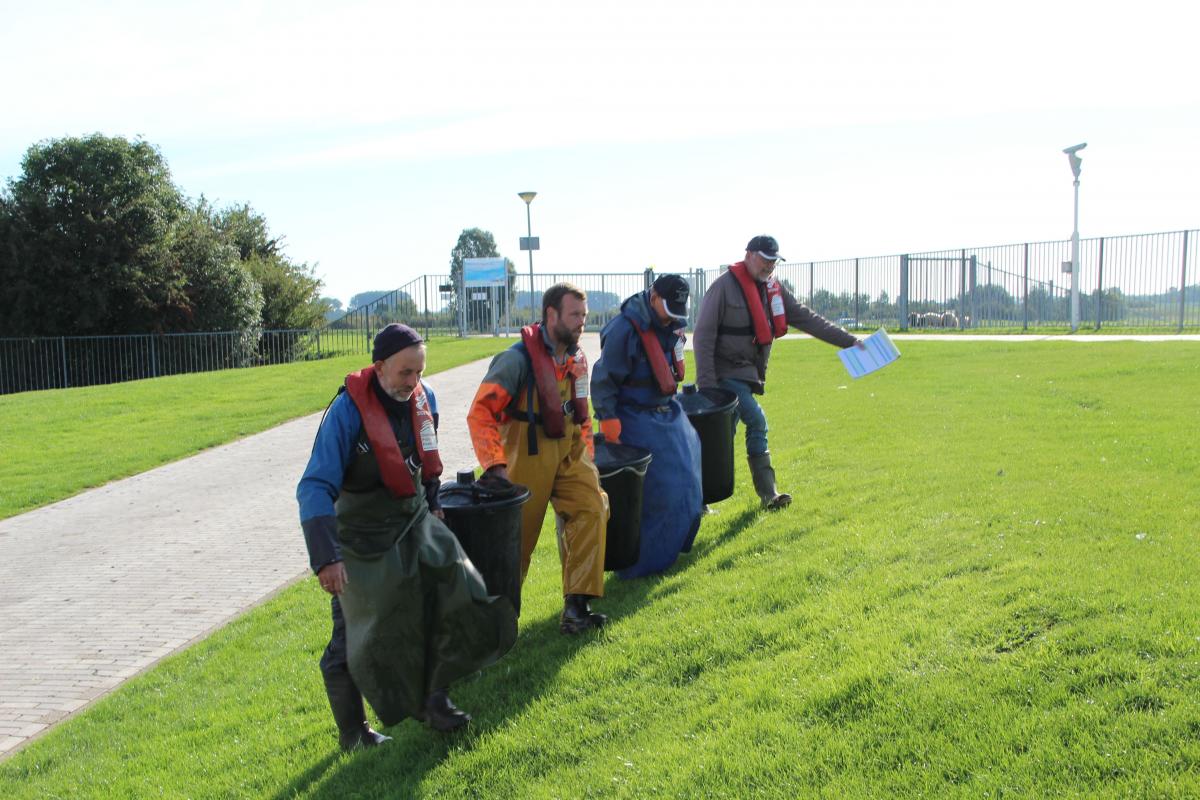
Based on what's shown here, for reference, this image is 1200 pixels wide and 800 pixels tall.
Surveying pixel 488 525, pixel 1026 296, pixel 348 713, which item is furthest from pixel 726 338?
pixel 1026 296

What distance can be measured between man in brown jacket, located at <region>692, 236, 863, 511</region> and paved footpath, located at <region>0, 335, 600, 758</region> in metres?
3.67

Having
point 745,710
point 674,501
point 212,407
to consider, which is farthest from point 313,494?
point 212,407

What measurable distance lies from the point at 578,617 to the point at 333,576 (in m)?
1.75

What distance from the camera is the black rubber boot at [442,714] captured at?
14.7 ft

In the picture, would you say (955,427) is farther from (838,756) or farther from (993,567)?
(838,756)

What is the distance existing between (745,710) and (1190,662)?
159 centimetres

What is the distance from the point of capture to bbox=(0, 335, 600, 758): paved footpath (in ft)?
21.0

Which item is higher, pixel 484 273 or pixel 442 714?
pixel 484 273

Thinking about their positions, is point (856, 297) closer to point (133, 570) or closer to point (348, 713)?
point (133, 570)

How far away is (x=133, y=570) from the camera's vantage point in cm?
875

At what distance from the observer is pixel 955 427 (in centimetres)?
1009

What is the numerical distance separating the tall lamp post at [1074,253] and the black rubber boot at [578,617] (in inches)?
831

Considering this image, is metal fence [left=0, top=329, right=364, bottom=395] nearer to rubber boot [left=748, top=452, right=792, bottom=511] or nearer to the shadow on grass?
rubber boot [left=748, top=452, right=792, bottom=511]

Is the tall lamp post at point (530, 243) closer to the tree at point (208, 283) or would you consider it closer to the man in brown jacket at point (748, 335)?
the tree at point (208, 283)
